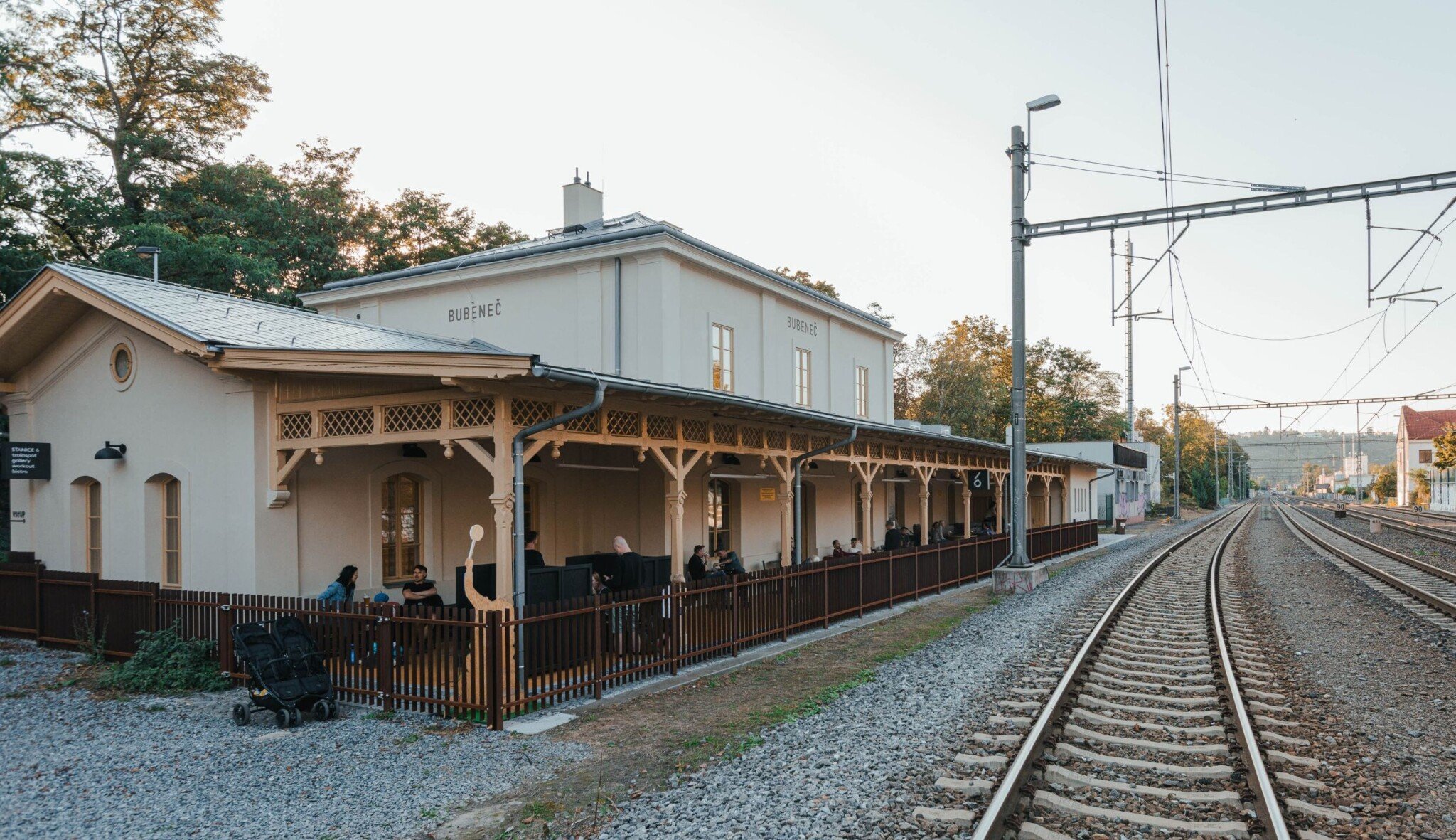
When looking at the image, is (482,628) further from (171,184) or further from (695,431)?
(171,184)

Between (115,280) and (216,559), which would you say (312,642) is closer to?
(216,559)

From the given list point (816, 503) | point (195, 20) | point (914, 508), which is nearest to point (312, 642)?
point (816, 503)

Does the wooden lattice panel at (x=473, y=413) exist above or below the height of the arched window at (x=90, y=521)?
above

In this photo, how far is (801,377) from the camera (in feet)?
72.8

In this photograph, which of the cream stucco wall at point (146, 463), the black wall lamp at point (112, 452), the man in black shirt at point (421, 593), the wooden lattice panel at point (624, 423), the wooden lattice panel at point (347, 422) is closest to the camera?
the man in black shirt at point (421, 593)

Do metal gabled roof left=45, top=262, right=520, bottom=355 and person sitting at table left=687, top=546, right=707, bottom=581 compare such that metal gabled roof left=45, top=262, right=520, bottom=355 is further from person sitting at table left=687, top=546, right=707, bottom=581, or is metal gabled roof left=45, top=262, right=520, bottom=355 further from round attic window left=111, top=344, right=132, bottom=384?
person sitting at table left=687, top=546, right=707, bottom=581

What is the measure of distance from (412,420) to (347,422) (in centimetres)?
115

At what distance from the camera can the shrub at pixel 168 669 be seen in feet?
31.4

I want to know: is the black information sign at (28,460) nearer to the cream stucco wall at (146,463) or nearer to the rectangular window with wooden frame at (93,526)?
the cream stucco wall at (146,463)

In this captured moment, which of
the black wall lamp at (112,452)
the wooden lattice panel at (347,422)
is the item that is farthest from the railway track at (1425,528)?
the black wall lamp at (112,452)

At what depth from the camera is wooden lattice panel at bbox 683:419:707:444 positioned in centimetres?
1216

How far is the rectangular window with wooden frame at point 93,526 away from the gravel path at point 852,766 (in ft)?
37.8

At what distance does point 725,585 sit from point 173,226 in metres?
25.8

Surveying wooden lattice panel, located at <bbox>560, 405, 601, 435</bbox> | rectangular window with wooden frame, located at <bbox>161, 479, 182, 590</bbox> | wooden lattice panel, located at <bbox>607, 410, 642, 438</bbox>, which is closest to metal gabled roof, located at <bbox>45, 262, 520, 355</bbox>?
wooden lattice panel, located at <bbox>560, 405, 601, 435</bbox>
